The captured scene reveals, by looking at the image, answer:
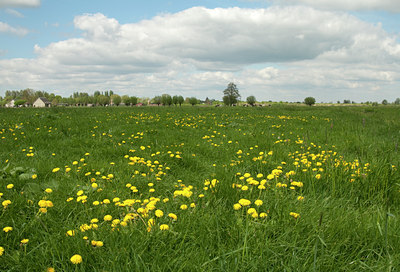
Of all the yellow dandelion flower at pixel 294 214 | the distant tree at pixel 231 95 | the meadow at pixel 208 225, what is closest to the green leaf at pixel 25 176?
the meadow at pixel 208 225

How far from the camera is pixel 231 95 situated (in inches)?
4240

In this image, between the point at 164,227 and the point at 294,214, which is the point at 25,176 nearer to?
the point at 164,227

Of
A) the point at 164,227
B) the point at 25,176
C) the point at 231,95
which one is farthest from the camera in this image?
the point at 231,95

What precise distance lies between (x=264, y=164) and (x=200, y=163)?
1697 mm

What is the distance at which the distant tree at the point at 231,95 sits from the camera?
348 feet

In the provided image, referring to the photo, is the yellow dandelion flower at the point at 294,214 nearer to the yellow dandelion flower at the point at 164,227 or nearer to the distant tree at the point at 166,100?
the yellow dandelion flower at the point at 164,227

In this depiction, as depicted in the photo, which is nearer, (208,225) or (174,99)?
(208,225)

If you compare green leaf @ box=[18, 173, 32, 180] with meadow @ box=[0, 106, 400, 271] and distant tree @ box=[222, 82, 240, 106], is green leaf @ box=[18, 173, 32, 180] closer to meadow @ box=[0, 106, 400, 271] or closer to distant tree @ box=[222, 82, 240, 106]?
meadow @ box=[0, 106, 400, 271]

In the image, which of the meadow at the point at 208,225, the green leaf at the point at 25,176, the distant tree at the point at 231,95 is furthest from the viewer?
the distant tree at the point at 231,95

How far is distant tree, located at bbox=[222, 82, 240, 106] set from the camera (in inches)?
4171

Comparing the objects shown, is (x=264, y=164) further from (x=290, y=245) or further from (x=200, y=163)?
(x=290, y=245)

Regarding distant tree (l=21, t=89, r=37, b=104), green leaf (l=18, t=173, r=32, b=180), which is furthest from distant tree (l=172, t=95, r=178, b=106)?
green leaf (l=18, t=173, r=32, b=180)

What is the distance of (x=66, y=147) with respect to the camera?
→ 23.4 ft

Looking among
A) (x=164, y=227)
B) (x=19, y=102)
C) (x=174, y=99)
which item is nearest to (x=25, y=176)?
(x=164, y=227)
